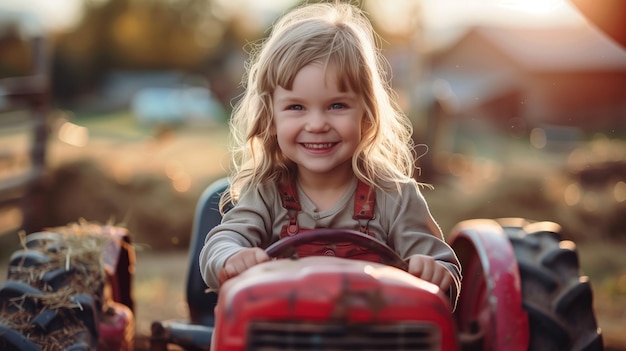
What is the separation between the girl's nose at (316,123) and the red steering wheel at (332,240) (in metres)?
0.35

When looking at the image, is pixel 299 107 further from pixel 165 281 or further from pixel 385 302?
pixel 165 281

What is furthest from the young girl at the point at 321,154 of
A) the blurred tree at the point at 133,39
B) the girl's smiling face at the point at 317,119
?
the blurred tree at the point at 133,39

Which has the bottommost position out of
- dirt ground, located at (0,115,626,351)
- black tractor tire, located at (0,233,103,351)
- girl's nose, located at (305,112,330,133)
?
dirt ground, located at (0,115,626,351)

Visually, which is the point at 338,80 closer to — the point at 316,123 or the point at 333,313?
the point at 316,123

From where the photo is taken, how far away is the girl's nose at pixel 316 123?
262cm

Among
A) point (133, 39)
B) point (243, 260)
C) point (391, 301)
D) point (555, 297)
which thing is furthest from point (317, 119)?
point (133, 39)

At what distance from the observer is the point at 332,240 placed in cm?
246

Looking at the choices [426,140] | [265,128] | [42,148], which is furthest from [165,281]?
[265,128]

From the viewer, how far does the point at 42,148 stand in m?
8.10

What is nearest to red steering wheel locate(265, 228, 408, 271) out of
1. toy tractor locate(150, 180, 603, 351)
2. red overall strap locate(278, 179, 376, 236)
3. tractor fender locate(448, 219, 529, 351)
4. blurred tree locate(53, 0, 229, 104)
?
toy tractor locate(150, 180, 603, 351)

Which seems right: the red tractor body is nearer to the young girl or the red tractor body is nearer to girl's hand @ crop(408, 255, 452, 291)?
girl's hand @ crop(408, 255, 452, 291)

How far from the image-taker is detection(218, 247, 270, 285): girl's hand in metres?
2.33

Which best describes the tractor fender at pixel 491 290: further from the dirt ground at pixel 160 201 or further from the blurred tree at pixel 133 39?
the blurred tree at pixel 133 39

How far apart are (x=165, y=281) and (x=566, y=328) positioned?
14.6 ft
